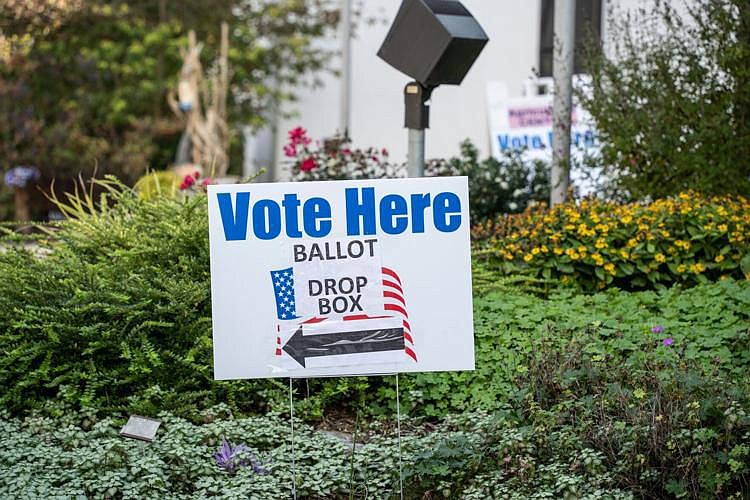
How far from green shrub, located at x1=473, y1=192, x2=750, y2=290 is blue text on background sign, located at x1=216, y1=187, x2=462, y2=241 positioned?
114 inches

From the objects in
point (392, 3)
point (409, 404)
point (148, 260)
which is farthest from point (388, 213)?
point (392, 3)

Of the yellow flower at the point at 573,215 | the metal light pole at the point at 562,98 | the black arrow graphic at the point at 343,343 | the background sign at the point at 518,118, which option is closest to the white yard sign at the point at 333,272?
the black arrow graphic at the point at 343,343

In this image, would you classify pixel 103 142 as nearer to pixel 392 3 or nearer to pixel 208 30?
pixel 208 30

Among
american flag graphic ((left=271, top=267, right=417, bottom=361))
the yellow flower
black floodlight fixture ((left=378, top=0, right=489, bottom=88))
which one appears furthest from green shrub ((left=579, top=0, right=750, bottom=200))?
american flag graphic ((left=271, top=267, right=417, bottom=361))

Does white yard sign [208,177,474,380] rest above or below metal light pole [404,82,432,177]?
below

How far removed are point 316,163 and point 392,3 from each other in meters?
7.14

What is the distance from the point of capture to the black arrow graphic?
4.42m

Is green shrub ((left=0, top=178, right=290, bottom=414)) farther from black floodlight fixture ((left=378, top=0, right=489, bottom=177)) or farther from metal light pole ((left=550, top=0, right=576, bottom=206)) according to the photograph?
metal light pole ((left=550, top=0, right=576, bottom=206))

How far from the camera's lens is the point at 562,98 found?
862 cm

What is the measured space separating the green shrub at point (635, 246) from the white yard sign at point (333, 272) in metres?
2.87

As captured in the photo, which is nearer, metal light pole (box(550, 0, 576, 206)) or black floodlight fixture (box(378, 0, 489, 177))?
black floodlight fixture (box(378, 0, 489, 177))

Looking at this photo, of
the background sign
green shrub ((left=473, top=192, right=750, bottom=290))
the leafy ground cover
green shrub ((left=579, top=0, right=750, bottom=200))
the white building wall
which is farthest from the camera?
the white building wall

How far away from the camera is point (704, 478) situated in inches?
161

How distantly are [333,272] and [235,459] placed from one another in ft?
3.05
